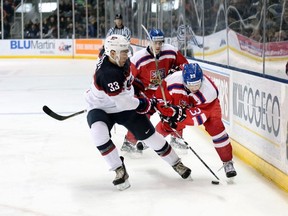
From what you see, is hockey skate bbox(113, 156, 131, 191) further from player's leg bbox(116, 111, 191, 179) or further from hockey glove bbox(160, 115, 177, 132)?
hockey glove bbox(160, 115, 177, 132)

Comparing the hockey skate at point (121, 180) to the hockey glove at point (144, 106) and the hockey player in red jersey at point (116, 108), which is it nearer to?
the hockey player in red jersey at point (116, 108)

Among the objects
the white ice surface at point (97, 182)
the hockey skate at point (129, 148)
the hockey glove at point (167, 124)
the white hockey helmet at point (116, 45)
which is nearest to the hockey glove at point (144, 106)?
the hockey glove at point (167, 124)

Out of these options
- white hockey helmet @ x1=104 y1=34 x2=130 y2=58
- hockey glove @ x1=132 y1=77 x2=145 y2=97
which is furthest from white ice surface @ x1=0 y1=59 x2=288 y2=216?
white hockey helmet @ x1=104 y1=34 x2=130 y2=58

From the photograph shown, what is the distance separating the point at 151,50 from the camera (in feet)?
16.2

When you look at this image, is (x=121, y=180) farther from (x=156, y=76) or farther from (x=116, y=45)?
(x=156, y=76)

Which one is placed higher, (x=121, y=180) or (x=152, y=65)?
(x=152, y=65)

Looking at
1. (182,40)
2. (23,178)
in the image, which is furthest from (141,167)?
(182,40)

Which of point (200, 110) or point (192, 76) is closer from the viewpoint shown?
point (192, 76)

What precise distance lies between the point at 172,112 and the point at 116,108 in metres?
0.34

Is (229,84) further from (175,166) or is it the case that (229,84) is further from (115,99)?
(115,99)

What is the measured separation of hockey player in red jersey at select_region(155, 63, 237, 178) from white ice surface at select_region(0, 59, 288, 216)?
22cm

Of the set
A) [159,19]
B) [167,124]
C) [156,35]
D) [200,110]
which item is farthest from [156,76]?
[159,19]

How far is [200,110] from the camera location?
Answer: 3971 millimetres

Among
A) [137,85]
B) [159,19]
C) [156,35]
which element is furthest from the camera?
[159,19]
